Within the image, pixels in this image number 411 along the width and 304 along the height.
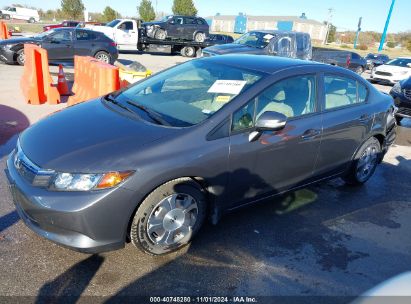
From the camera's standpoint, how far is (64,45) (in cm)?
1343

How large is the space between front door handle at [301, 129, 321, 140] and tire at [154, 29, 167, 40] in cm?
1785

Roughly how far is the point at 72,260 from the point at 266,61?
2.74 m

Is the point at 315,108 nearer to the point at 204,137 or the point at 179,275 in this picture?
the point at 204,137

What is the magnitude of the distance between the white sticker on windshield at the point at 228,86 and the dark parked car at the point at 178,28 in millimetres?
17584

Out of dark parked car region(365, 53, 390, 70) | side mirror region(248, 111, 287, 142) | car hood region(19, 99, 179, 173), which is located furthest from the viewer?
dark parked car region(365, 53, 390, 70)

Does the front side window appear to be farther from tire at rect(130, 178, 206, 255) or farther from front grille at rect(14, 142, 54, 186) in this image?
front grille at rect(14, 142, 54, 186)

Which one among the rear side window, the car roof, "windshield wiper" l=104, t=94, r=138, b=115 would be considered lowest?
"windshield wiper" l=104, t=94, r=138, b=115

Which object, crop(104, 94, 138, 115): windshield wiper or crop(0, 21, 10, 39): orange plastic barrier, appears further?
crop(0, 21, 10, 39): orange plastic barrier

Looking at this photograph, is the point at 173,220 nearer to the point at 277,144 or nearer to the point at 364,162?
the point at 277,144

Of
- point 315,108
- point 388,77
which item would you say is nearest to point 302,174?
point 315,108

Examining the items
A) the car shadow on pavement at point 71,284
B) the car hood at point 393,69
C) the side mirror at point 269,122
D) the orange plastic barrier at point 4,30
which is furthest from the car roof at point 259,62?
the orange plastic barrier at point 4,30

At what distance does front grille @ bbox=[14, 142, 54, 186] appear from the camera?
2621 millimetres

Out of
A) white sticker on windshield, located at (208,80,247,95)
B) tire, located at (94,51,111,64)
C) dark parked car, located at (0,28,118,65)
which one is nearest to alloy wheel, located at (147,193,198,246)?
white sticker on windshield, located at (208,80,247,95)

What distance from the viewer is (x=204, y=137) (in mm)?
2984
